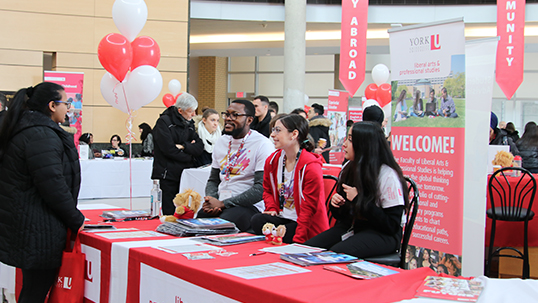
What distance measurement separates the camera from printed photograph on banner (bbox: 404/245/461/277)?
3.05 meters

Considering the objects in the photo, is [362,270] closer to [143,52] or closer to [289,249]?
[289,249]

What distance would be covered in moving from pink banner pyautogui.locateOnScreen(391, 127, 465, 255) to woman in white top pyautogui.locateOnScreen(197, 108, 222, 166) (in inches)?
102

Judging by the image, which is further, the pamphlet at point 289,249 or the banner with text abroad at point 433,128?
the banner with text abroad at point 433,128

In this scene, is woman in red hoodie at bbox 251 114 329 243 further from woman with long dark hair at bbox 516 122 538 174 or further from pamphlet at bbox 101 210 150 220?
woman with long dark hair at bbox 516 122 538 174

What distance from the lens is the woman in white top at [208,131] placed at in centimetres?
541

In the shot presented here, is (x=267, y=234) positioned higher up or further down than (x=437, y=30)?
further down

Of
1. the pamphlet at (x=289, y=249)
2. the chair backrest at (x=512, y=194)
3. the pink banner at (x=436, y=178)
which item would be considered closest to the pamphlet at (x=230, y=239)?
the pamphlet at (x=289, y=249)

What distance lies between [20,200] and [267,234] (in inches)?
48.4

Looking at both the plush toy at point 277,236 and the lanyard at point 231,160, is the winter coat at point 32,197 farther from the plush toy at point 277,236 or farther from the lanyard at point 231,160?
the lanyard at point 231,160

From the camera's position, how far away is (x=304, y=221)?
2.60 metres

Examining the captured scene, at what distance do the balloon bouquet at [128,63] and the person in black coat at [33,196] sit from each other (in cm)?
251

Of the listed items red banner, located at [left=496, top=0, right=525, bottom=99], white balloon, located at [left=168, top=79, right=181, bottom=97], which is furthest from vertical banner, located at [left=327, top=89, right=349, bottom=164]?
white balloon, located at [left=168, top=79, right=181, bottom=97]

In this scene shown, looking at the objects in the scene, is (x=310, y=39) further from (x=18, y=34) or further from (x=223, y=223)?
(x=223, y=223)

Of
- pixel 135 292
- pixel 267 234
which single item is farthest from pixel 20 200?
pixel 267 234
